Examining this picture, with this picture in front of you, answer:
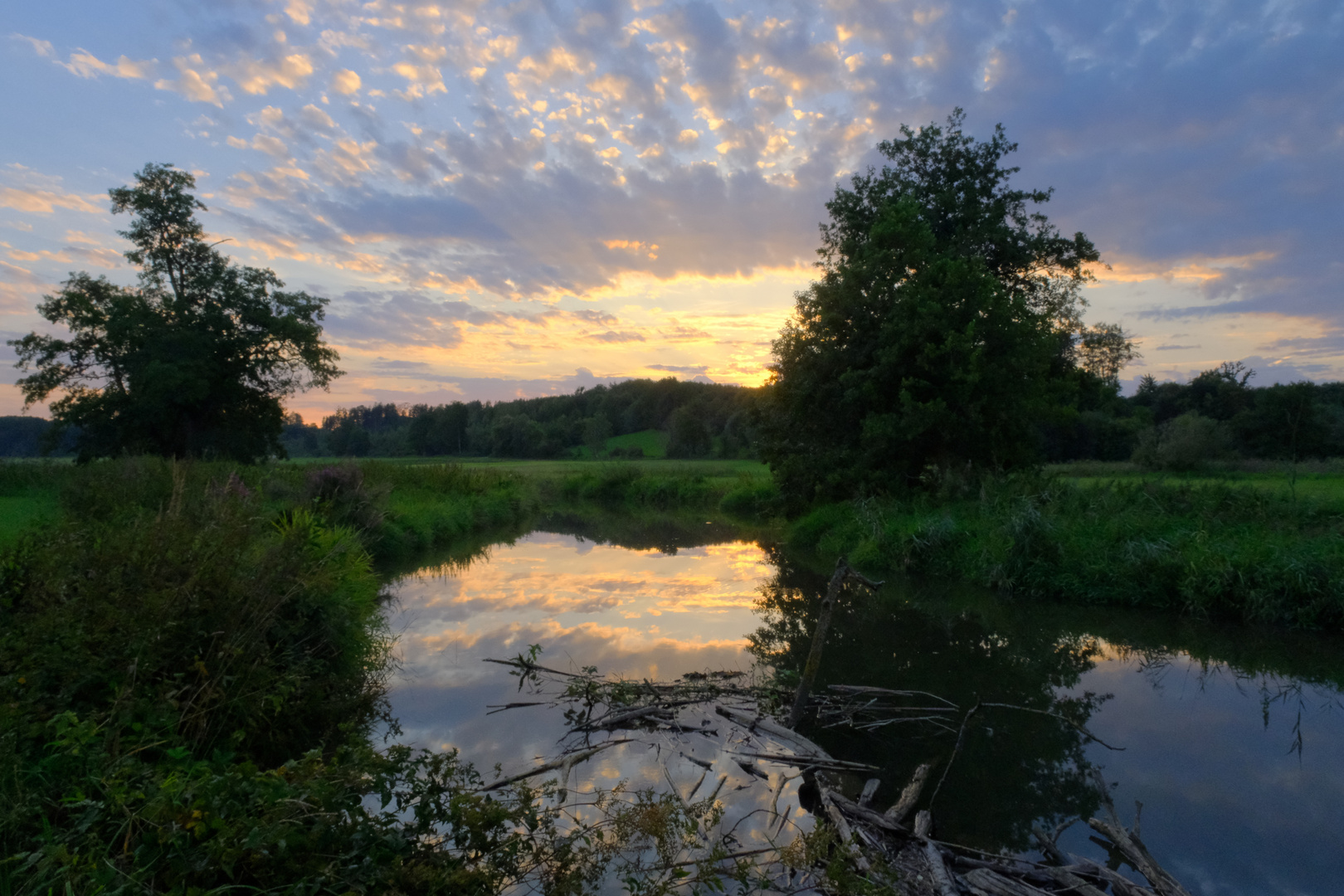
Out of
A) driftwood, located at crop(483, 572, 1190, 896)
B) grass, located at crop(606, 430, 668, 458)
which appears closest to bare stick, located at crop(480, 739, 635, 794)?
driftwood, located at crop(483, 572, 1190, 896)

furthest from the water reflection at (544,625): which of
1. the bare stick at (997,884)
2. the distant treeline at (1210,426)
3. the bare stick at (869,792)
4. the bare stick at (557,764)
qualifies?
the distant treeline at (1210,426)

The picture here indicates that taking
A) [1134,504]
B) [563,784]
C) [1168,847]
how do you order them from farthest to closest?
[1134,504] < [563,784] < [1168,847]

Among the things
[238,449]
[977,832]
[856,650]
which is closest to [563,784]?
[977,832]

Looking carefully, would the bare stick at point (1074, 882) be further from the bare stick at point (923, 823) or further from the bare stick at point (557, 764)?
the bare stick at point (557, 764)

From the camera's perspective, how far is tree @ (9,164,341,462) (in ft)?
85.1

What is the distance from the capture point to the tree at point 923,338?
53.6 ft

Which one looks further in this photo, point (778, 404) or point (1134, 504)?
point (778, 404)

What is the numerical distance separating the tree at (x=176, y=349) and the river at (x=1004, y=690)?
1948cm

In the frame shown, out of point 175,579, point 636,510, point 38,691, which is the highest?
point 175,579

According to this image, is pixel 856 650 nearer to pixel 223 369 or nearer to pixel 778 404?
pixel 778 404

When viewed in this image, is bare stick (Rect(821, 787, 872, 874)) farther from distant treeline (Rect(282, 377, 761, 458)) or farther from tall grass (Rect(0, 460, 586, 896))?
distant treeline (Rect(282, 377, 761, 458))

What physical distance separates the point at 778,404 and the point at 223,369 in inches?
879

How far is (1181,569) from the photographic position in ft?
34.7

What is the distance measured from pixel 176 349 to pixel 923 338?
25855mm
